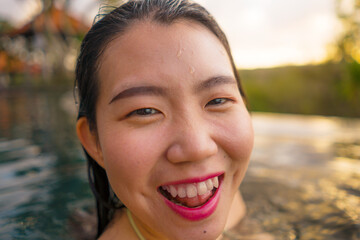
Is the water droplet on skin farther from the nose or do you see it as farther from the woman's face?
the nose

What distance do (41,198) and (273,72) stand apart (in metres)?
16.2

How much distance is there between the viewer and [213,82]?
→ 1168mm

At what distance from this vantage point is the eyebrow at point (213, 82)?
113cm

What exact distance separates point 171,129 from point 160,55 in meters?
0.30

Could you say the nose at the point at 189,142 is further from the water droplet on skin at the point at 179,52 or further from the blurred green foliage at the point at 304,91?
the blurred green foliage at the point at 304,91

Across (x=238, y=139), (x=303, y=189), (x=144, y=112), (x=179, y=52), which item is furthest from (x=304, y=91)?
(x=144, y=112)

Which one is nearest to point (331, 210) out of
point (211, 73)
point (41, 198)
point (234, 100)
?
point (234, 100)

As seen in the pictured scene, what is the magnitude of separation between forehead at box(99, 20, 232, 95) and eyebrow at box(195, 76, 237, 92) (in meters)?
0.02

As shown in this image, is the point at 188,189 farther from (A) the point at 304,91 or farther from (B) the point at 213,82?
(A) the point at 304,91

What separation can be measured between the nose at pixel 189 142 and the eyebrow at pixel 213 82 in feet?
0.41

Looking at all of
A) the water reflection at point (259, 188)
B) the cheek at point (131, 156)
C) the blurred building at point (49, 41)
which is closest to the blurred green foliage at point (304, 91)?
the water reflection at point (259, 188)

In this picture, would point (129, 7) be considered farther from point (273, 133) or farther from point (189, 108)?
point (273, 133)

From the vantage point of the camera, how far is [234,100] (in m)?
1.27

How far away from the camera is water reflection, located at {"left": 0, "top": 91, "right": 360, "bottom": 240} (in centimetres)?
193
